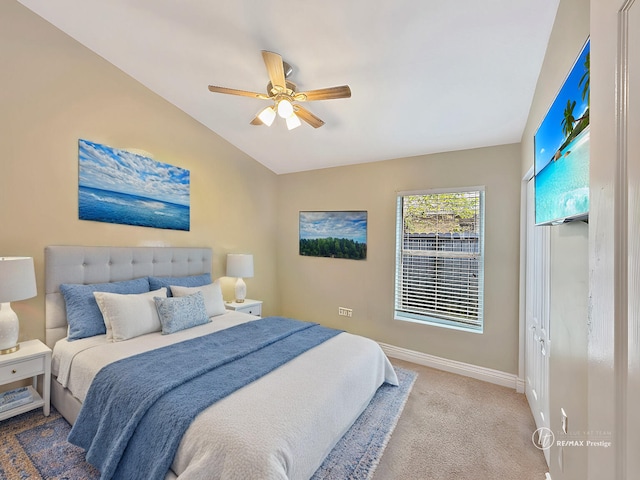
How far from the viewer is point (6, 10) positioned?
7.47 feet

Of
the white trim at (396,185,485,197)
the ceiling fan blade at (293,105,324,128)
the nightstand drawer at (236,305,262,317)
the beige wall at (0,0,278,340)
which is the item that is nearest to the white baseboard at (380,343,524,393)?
the nightstand drawer at (236,305,262,317)

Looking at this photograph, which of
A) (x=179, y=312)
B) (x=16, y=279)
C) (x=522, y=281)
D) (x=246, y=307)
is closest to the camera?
(x=16, y=279)

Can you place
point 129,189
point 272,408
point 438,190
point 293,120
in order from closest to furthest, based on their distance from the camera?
1. point 272,408
2. point 293,120
3. point 129,189
4. point 438,190

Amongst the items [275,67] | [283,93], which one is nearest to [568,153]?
[275,67]

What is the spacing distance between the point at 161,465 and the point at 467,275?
10.3 feet

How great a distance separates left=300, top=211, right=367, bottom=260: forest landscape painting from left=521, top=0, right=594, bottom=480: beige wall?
232 centimetres

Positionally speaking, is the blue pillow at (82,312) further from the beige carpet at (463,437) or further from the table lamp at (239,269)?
the beige carpet at (463,437)

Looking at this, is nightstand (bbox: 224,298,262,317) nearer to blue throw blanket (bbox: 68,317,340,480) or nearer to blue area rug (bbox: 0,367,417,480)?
blue throw blanket (bbox: 68,317,340,480)

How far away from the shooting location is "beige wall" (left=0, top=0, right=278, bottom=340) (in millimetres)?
2314

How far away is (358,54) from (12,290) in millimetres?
2978

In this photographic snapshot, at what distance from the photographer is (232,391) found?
1.67 meters

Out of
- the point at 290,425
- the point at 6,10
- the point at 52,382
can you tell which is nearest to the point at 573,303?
the point at 290,425

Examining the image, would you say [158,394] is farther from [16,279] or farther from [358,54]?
[358,54]

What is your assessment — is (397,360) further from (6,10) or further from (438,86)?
(6,10)
